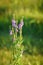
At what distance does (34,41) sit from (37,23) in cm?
127

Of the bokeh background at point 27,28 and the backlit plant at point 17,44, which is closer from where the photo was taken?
the backlit plant at point 17,44

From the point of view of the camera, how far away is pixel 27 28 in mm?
9891

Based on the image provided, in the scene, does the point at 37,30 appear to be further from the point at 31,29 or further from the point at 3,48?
the point at 3,48

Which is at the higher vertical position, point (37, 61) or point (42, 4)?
point (42, 4)

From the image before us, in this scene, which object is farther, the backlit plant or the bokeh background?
the bokeh background

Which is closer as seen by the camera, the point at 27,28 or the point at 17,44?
the point at 17,44

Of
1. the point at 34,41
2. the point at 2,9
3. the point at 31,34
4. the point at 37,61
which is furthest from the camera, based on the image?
the point at 2,9

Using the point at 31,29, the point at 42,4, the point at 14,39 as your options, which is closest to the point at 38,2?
the point at 42,4

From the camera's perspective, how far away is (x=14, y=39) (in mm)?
6406

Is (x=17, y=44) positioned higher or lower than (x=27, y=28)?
higher

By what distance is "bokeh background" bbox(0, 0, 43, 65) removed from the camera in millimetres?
7944

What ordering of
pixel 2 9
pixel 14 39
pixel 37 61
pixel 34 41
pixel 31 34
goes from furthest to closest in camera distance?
pixel 2 9
pixel 31 34
pixel 34 41
pixel 37 61
pixel 14 39

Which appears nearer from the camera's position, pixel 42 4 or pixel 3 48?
pixel 3 48

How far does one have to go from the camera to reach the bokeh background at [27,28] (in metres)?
7.94
